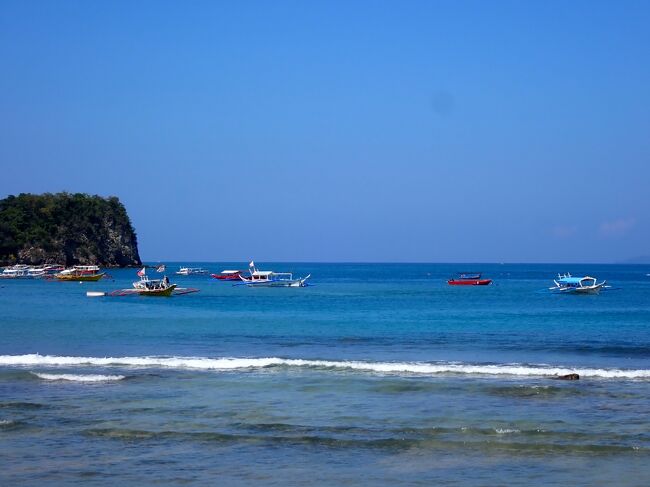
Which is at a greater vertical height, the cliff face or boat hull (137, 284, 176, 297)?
the cliff face

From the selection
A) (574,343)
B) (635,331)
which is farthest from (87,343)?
(635,331)

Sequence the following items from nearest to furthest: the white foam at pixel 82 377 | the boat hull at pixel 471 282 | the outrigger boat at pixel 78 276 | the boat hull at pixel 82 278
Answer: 1. the white foam at pixel 82 377
2. the boat hull at pixel 471 282
3. the boat hull at pixel 82 278
4. the outrigger boat at pixel 78 276

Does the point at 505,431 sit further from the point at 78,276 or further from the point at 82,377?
the point at 78,276

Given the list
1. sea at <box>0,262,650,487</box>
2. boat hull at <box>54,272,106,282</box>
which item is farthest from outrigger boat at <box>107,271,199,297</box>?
boat hull at <box>54,272,106,282</box>

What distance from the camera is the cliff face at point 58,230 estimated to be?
17738 centimetres

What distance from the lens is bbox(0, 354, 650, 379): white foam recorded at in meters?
26.7

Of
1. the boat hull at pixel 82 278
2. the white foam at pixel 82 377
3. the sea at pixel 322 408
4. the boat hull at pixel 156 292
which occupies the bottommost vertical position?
the sea at pixel 322 408

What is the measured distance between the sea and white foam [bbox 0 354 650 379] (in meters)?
0.11

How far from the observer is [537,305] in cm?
7138

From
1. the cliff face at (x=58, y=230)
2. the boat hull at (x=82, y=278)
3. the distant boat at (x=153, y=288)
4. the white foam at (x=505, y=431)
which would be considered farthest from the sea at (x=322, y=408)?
the cliff face at (x=58, y=230)

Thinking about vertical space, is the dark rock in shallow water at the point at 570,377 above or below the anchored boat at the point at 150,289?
below

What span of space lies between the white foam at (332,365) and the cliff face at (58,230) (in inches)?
6154

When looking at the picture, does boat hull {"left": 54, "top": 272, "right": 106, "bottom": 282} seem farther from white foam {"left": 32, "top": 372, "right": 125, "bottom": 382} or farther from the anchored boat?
white foam {"left": 32, "top": 372, "right": 125, "bottom": 382}

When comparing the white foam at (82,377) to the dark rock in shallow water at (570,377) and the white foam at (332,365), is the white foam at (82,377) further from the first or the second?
the dark rock in shallow water at (570,377)
